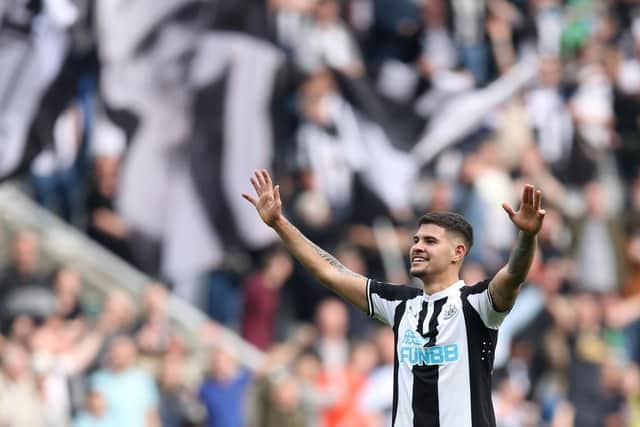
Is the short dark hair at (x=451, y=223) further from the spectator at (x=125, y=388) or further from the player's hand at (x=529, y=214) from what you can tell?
the spectator at (x=125, y=388)

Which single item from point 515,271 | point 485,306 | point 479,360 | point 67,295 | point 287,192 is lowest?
point 479,360

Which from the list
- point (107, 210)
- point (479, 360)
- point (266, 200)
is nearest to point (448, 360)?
point (479, 360)

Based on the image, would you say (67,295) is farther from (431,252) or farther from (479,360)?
(479,360)

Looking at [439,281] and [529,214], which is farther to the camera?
[439,281]

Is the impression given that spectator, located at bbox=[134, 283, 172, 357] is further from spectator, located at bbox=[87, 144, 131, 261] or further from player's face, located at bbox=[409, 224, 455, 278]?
player's face, located at bbox=[409, 224, 455, 278]

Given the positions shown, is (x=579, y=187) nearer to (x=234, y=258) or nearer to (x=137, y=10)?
(x=234, y=258)

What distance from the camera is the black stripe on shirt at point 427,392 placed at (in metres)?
5.98

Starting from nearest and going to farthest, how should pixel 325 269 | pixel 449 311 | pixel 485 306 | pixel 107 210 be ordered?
pixel 485 306 < pixel 449 311 < pixel 325 269 < pixel 107 210

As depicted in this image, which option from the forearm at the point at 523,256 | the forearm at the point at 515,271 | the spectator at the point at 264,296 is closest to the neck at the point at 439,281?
the forearm at the point at 515,271

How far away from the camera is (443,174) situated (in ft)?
50.4

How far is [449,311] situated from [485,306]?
7.9 inches

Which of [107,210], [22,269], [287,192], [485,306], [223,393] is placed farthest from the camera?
[287,192]

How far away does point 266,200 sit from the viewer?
659 centimetres

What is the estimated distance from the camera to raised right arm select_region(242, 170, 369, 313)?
6.52 m
